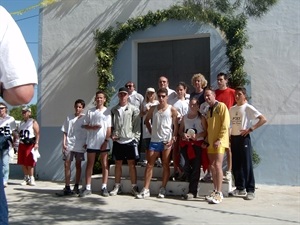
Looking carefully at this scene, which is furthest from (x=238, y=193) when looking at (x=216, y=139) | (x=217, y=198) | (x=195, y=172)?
(x=216, y=139)

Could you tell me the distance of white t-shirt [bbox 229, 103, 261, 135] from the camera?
7.77m

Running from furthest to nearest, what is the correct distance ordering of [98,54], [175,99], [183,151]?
1. [98,54]
2. [175,99]
3. [183,151]

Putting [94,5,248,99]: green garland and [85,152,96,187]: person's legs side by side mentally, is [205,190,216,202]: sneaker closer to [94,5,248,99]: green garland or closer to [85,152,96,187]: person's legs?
[85,152,96,187]: person's legs

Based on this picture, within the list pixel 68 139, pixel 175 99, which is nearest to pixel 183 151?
pixel 175 99

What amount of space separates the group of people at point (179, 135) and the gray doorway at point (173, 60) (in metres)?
1.89

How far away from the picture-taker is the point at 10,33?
199cm

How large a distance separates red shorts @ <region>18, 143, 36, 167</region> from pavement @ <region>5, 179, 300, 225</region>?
4.88ft

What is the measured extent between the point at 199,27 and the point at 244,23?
1.10 metres

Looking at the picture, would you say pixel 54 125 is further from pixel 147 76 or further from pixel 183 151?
pixel 183 151

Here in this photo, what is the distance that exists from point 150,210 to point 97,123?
228 centimetres

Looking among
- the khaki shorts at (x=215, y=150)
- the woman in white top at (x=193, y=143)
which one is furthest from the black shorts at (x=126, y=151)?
the khaki shorts at (x=215, y=150)

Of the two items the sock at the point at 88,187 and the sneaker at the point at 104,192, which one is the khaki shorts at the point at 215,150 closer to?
the sneaker at the point at 104,192

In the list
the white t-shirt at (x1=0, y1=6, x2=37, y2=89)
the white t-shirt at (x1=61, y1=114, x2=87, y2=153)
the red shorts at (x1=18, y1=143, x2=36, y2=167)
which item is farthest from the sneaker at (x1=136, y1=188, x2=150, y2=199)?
the white t-shirt at (x1=0, y1=6, x2=37, y2=89)

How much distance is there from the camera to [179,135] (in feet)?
26.1
